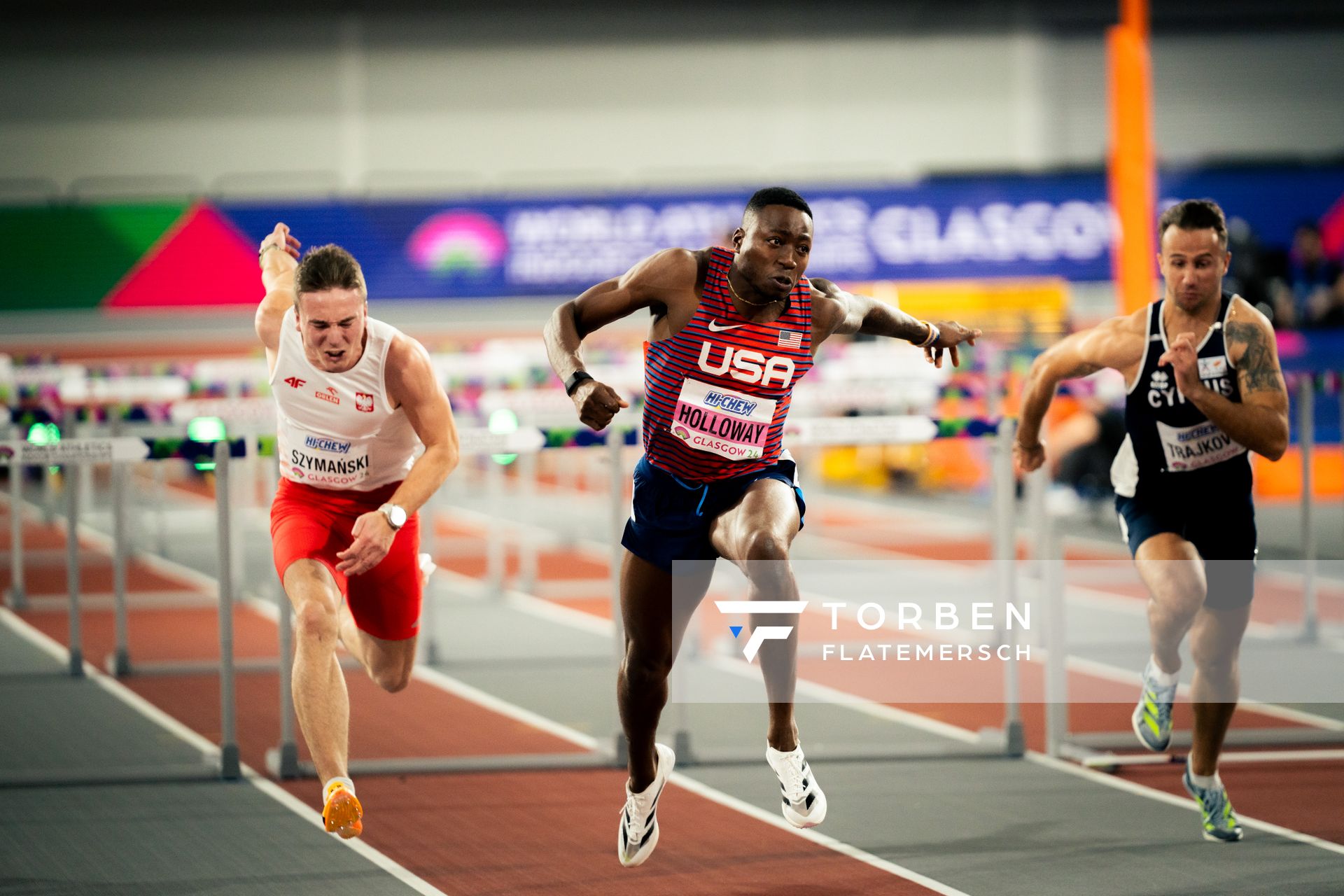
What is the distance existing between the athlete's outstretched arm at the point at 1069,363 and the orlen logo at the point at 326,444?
2.47m

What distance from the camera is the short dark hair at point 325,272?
15.7 ft

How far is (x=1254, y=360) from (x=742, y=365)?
187 centimetres

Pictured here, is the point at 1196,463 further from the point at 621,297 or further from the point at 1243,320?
the point at 621,297

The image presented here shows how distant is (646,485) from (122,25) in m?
21.6

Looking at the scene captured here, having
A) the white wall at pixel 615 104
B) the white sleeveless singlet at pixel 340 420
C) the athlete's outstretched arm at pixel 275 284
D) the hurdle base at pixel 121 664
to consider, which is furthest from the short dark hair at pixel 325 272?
the white wall at pixel 615 104

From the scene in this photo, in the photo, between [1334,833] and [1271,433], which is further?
[1334,833]

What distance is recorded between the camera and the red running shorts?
5125 mm

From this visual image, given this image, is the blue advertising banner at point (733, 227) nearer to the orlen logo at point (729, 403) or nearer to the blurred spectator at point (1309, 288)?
the blurred spectator at point (1309, 288)

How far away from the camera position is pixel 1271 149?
82.2 feet

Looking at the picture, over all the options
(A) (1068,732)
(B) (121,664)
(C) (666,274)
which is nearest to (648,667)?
(C) (666,274)

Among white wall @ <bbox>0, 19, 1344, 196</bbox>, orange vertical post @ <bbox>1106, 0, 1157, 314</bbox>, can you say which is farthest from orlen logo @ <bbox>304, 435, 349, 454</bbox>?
white wall @ <bbox>0, 19, 1344, 196</bbox>

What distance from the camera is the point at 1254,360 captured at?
5.29m

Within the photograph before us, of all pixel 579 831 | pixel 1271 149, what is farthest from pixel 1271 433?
pixel 1271 149

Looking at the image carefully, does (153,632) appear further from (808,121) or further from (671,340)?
(808,121)
